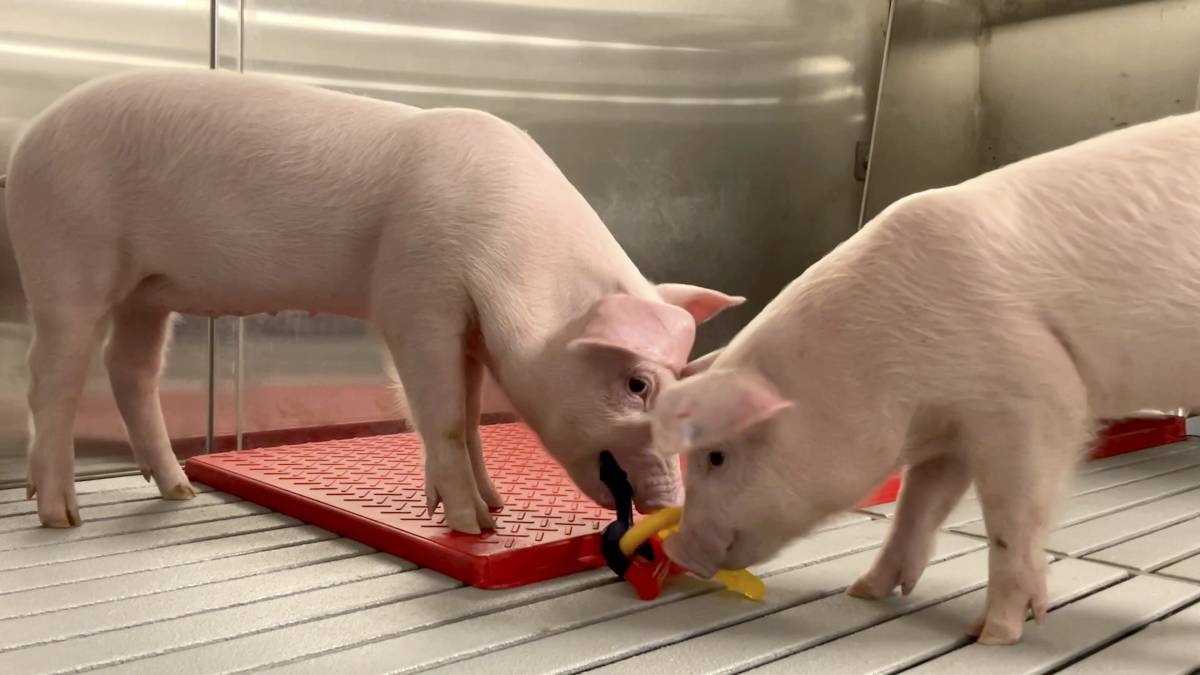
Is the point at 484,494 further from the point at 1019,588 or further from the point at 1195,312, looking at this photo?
the point at 1195,312

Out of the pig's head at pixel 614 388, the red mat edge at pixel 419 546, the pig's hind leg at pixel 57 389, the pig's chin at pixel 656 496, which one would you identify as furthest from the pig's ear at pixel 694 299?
the pig's hind leg at pixel 57 389

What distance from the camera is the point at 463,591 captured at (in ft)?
4.36

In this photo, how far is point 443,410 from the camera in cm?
149

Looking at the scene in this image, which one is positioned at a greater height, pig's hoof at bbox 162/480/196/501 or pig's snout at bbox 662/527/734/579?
pig's snout at bbox 662/527/734/579

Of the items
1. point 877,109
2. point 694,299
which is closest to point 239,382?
point 694,299

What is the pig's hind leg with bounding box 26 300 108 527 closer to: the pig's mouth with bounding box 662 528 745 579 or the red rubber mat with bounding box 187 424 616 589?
the red rubber mat with bounding box 187 424 616 589

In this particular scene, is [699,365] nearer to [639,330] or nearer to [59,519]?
[639,330]

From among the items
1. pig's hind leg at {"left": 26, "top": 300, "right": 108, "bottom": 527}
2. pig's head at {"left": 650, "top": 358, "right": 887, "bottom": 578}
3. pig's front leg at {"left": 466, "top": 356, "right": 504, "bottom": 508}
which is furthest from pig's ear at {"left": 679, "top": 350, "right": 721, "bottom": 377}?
pig's hind leg at {"left": 26, "top": 300, "right": 108, "bottom": 527}

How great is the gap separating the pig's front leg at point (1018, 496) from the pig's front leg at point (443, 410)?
675 millimetres

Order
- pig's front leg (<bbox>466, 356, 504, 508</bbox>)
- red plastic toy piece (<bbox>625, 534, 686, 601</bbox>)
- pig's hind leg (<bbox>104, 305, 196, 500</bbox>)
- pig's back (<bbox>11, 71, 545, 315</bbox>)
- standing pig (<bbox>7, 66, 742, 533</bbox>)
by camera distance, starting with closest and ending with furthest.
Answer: red plastic toy piece (<bbox>625, 534, 686, 601</bbox>)
standing pig (<bbox>7, 66, 742, 533</bbox>)
pig's back (<bbox>11, 71, 545, 315</bbox>)
pig's front leg (<bbox>466, 356, 504, 508</bbox>)
pig's hind leg (<bbox>104, 305, 196, 500</bbox>)

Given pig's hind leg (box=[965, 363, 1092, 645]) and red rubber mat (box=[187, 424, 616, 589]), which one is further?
red rubber mat (box=[187, 424, 616, 589])

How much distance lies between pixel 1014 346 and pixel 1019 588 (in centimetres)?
26

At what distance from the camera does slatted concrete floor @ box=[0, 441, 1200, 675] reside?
1.08 m

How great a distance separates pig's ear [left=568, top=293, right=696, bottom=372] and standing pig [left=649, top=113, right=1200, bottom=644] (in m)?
0.19
